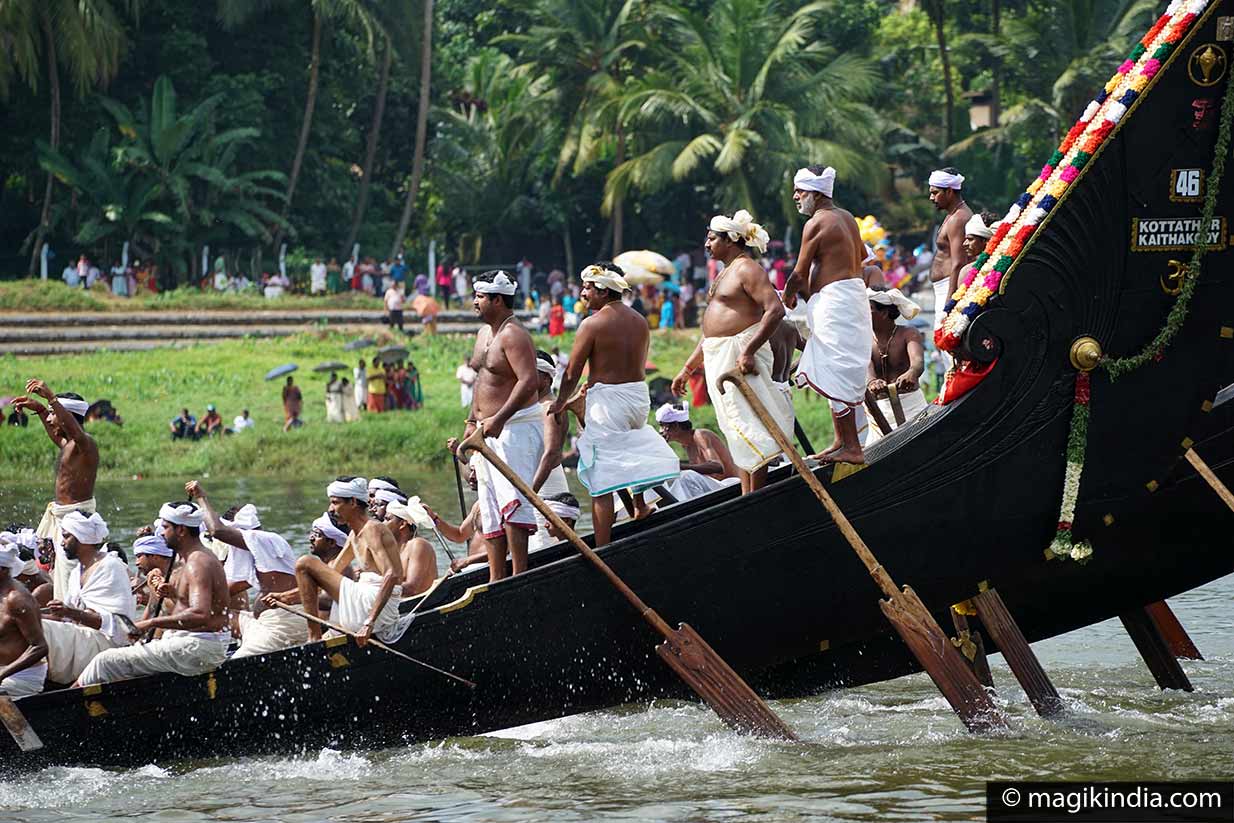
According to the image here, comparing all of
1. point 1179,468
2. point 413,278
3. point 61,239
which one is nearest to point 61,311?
point 61,239

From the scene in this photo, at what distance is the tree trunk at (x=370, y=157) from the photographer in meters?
42.8

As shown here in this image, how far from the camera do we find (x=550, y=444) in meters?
10.1

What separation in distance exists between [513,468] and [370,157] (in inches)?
1350

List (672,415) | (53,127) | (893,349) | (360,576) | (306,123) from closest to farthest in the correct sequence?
(360,576) → (893,349) → (672,415) → (53,127) → (306,123)

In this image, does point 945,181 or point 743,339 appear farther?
point 945,181

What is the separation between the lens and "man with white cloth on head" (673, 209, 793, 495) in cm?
973

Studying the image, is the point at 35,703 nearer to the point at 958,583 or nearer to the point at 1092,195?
the point at 958,583

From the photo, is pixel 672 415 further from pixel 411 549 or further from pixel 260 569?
pixel 260 569

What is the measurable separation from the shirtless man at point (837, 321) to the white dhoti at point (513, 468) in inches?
61.2

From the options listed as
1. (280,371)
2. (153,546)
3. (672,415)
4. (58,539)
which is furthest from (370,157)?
(153,546)

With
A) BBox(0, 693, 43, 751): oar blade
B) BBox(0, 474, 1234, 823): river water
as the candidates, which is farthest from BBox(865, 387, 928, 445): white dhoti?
BBox(0, 693, 43, 751): oar blade

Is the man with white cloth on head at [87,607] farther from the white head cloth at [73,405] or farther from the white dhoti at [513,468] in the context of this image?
the white dhoti at [513,468]

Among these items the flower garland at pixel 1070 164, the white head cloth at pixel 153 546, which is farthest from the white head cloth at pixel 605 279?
the white head cloth at pixel 153 546

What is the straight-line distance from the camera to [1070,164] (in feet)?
31.5
